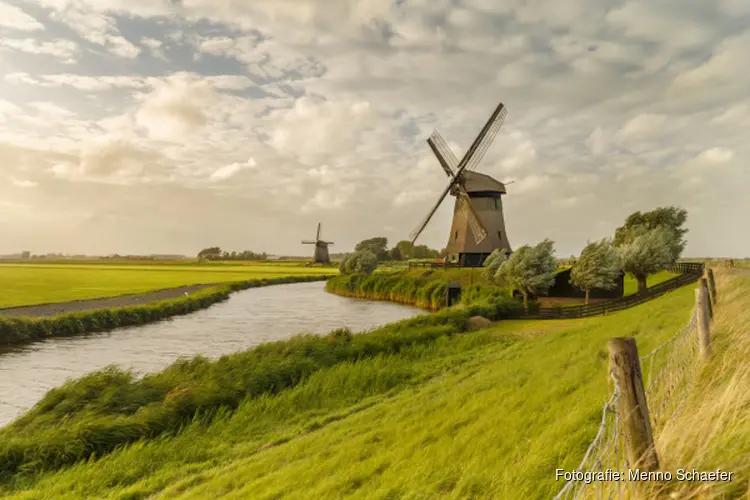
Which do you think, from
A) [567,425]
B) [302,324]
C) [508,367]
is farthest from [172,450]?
[302,324]

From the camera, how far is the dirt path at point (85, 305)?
29.5 metres

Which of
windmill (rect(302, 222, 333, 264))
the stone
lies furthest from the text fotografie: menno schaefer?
windmill (rect(302, 222, 333, 264))

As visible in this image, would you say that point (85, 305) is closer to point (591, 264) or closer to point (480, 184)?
point (591, 264)

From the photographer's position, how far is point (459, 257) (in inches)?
1987

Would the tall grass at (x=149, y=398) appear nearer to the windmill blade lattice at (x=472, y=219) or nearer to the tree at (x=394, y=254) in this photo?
the windmill blade lattice at (x=472, y=219)

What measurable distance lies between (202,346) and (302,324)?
27.7ft

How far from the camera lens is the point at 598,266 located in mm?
29031

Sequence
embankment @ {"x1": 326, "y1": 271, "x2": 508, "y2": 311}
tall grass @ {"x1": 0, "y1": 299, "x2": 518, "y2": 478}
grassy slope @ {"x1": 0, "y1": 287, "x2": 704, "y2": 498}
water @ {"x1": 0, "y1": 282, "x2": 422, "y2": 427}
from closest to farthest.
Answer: grassy slope @ {"x1": 0, "y1": 287, "x2": 704, "y2": 498} → tall grass @ {"x1": 0, "y1": 299, "x2": 518, "y2": 478} → water @ {"x1": 0, "y1": 282, "x2": 422, "y2": 427} → embankment @ {"x1": 326, "y1": 271, "x2": 508, "y2": 311}

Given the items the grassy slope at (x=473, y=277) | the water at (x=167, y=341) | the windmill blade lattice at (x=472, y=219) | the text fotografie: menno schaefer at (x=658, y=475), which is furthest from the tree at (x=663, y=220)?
the text fotografie: menno schaefer at (x=658, y=475)

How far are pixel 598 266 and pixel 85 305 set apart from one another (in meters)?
36.0

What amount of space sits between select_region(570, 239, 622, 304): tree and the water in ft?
41.9

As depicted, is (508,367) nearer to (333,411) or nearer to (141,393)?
(333,411)

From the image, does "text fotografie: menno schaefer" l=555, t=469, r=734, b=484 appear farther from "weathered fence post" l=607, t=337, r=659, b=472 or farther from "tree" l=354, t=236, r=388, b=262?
"tree" l=354, t=236, r=388, b=262

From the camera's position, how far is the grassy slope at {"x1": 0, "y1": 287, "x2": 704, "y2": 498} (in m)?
5.28
